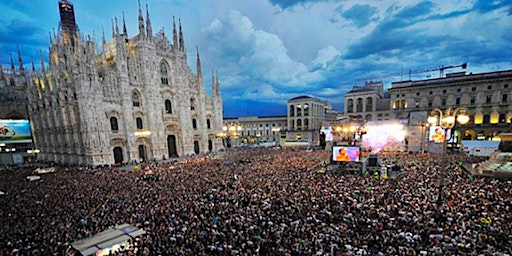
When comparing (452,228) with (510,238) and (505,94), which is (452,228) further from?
(505,94)

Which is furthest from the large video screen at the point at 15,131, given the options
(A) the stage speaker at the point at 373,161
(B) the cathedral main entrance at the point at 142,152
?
(A) the stage speaker at the point at 373,161

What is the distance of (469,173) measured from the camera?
16484 mm

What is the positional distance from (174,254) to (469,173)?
2186cm

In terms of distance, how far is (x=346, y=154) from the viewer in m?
19.9

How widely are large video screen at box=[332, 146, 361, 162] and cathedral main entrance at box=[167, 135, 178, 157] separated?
1082 inches

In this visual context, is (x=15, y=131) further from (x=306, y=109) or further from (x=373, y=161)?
(x=306, y=109)

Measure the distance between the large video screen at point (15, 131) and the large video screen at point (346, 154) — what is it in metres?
53.2

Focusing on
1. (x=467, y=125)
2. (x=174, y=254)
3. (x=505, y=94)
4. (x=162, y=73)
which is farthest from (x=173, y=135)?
(x=505, y=94)

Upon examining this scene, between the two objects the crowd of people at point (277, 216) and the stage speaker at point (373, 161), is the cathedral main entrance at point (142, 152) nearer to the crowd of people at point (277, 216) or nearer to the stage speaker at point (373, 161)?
the crowd of people at point (277, 216)

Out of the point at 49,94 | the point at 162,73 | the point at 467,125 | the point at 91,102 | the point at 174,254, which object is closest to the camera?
the point at 174,254

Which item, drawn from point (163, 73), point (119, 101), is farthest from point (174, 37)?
point (119, 101)

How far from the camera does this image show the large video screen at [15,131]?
117 ft

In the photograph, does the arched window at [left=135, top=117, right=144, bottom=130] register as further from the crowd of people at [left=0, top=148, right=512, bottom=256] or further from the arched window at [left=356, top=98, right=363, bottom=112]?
the arched window at [left=356, top=98, right=363, bottom=112]

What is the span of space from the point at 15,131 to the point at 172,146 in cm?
2819
